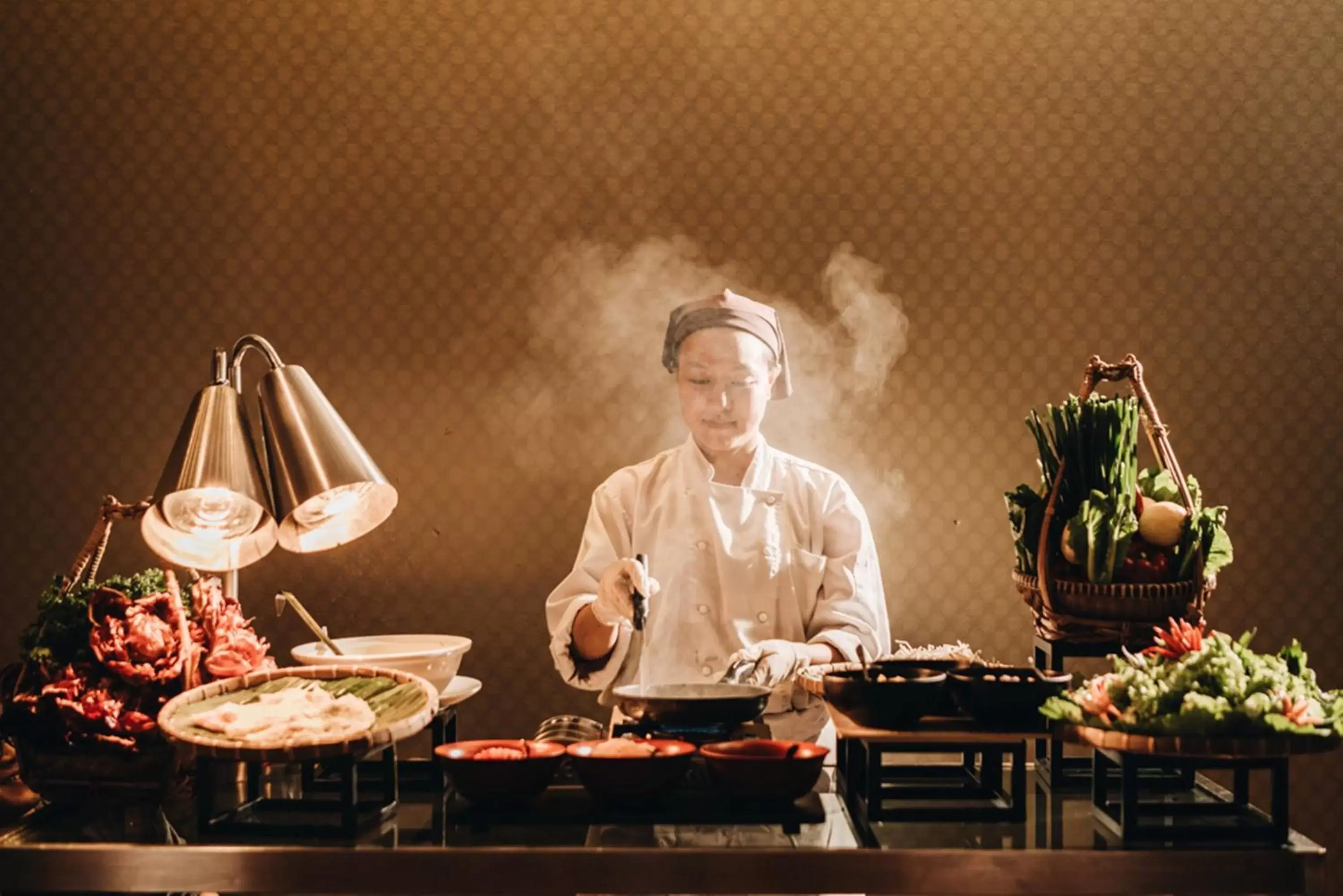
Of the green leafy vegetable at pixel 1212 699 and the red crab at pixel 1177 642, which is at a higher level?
the red crab at pixel 1177 642

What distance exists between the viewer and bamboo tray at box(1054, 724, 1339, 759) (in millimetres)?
1946

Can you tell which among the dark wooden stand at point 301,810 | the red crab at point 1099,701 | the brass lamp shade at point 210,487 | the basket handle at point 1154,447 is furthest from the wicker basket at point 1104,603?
the brass lamp shade at point 210,487

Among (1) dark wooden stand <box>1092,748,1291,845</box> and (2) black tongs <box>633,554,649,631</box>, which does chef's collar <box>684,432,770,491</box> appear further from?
(1) dark wooden stand <box>1092,748,1291,845</box>

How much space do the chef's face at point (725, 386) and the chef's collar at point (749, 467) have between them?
0.04m

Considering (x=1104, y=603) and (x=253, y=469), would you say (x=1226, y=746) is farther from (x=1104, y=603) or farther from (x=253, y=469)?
(x=253, y=469)

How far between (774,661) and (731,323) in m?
1.04

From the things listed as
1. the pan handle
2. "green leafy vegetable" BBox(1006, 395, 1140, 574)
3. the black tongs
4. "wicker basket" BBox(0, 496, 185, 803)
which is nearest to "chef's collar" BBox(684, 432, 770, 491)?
the pan handle

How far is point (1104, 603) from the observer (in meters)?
2.43

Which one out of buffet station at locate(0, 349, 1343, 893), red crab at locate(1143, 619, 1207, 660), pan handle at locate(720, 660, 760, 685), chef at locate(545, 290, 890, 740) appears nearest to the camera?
buffet station at locate(0, 349, 1343, 893)

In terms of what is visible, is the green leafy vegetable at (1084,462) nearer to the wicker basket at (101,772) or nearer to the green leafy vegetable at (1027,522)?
the green leafy vegetable at (1027,522)

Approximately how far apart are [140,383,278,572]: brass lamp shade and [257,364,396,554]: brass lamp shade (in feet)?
0.18

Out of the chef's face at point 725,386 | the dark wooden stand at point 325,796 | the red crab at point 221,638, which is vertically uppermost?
the chef's face at point 725,386

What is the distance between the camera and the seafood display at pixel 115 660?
87.0 inches

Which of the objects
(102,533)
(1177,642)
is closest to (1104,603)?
(1177,642)
